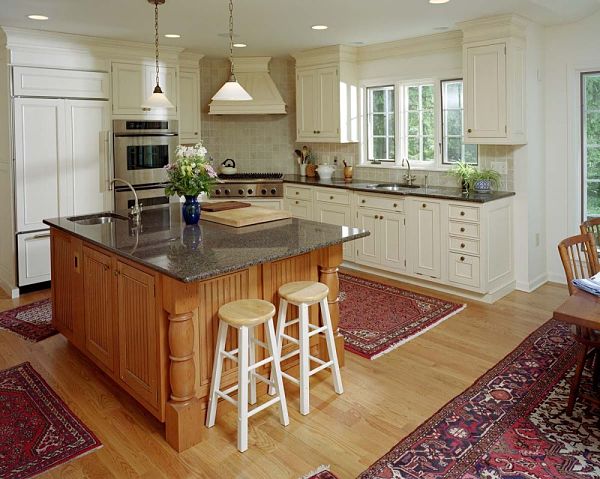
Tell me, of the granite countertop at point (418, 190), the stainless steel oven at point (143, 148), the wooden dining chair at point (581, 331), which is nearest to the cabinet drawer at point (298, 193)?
the granite countertop at point (418, 190)

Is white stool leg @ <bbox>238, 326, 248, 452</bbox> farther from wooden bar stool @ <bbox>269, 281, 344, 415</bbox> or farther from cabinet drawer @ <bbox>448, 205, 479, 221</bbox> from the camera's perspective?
cabinet drawer @ <bbox>448, 205, 479, 221</bbox>

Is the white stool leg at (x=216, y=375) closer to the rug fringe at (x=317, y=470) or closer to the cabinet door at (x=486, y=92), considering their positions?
the rug fringe at (x=317, y=470)

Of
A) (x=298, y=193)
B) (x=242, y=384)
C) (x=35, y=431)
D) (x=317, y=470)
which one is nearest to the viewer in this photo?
(x=317, y=470)

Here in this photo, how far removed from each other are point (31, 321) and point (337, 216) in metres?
3.13

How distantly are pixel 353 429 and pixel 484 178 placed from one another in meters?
3.08

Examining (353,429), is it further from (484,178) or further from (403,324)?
(484,178)

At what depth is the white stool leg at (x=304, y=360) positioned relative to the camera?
9.41 feet

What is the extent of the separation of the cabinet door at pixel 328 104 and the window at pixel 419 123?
760 millimetres

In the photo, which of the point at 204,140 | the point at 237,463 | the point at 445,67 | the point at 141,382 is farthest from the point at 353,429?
the point at 204,140

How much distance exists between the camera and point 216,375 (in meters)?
2.76

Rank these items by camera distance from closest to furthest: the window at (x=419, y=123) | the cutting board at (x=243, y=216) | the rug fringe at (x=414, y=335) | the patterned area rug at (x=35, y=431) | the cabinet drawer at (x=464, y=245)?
the patterned area rug at (x=35, y=431) → the cutting board at (x=243, y=216) → the rug fringe at (x=414, y=335) → the cabinet drawer at (x=464, y=245) → the window at (x=419, y=123)

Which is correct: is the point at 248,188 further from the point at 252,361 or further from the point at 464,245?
the point at 252,361

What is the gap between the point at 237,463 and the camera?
2.52 metres

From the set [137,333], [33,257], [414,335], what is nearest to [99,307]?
[137,333]
